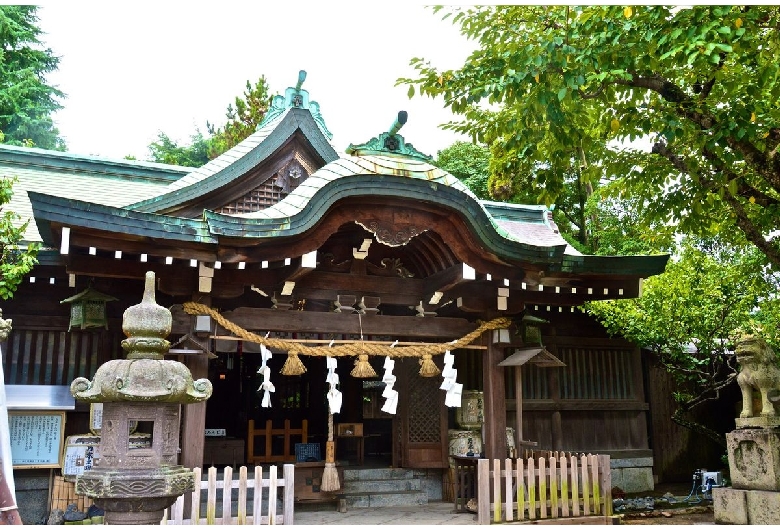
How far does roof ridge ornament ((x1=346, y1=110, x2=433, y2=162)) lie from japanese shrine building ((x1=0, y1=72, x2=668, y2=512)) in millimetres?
27

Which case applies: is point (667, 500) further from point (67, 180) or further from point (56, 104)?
point (56, 104)

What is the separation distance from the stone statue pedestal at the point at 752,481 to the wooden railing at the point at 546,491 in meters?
1.82

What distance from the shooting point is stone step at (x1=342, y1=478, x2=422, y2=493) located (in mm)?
10984

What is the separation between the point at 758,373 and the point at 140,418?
27.9 feet

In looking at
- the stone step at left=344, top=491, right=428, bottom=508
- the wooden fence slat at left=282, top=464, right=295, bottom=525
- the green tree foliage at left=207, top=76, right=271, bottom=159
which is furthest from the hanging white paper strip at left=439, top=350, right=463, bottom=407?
the green tree foliage at left=207, top=76, right=271, bottom=159

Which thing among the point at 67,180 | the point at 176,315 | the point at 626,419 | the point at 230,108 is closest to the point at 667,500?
the point at 626,419

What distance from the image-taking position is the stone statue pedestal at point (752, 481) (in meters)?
8.75

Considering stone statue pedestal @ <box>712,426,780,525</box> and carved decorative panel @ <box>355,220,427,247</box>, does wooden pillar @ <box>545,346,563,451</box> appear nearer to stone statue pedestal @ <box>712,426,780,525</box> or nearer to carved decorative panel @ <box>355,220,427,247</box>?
stone statue pedestal @ <box>712,426,780,525</box>

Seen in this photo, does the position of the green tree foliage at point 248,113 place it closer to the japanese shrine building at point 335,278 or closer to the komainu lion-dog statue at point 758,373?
the japanese shrine building at point 335,278

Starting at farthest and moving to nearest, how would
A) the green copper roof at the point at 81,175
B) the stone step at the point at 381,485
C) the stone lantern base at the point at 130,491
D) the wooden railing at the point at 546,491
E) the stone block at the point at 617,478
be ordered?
the stone block at the point at 617,478, the green copper roof at the point at 81,175, the stone step at the point at 381,485, the wooden railing at the point at 546,491, the stone lantern base at the point at 130,491

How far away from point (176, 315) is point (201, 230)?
47.6 inches

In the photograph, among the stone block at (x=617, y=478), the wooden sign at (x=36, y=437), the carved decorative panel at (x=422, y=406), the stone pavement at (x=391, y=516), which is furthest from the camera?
the stone block at (x=617, y=478)

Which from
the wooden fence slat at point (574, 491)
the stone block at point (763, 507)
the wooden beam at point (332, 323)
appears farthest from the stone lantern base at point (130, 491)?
the stone block at point (763, 507)

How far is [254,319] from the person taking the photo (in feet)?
28.4
